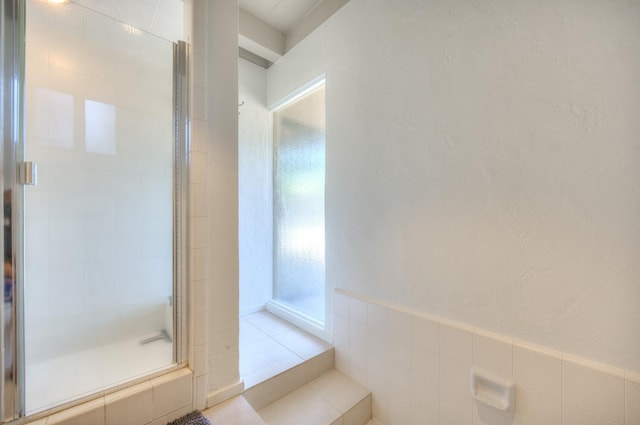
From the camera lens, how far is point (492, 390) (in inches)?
43.4

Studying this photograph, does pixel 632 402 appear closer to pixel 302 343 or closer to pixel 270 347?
pixel 302 343

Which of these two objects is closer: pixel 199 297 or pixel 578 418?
pixel 578 418

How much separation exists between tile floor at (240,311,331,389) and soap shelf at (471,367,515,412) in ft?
3.14

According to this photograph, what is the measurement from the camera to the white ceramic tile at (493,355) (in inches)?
41.7

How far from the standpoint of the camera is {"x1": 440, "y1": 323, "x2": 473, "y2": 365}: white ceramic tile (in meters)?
1.17

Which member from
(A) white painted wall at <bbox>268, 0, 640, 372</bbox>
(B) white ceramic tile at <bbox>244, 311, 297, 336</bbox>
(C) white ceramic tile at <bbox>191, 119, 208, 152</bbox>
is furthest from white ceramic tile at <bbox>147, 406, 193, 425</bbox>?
(C) white ceramic tile at <bbox>191, 119, 208, 152</bbox>

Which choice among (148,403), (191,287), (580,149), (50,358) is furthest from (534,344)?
(50,358)

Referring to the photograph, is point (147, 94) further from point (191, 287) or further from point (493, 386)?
point (493, 386)

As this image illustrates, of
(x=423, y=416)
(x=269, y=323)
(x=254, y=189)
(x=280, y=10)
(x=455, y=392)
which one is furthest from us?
(x=254, y=189)

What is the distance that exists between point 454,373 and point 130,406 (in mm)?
1432

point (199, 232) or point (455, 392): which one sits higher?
point (199, 232)

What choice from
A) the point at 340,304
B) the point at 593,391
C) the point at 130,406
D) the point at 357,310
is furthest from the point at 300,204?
the point at 593,391

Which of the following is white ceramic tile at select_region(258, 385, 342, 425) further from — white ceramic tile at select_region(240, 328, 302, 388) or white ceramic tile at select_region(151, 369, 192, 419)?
white ceramic tile at select_region(151, 369, 192, 419)

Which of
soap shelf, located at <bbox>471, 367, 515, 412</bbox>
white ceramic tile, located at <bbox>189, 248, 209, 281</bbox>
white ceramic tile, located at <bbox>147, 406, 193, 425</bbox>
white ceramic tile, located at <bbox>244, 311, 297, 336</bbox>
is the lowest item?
white ceramic tile, located at <bbox>244, 311, 297, 336</bbox>
